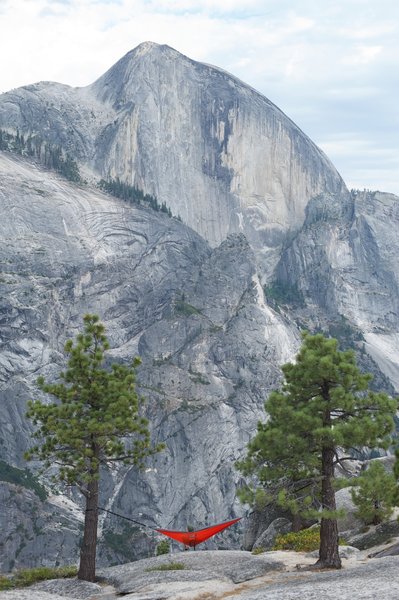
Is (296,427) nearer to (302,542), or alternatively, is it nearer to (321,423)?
(321,423)

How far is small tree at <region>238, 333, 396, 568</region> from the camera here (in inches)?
1324

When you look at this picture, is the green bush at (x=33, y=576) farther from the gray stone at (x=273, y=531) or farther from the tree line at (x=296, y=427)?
the gray stone at (x=273, y=531)

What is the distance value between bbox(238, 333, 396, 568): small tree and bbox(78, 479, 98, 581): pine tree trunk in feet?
33.9

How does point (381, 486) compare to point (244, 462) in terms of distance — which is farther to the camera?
point (244, 462)

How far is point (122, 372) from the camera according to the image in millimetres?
42062

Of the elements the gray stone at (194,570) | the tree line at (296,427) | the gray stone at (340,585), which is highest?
the tree line at (296,427)

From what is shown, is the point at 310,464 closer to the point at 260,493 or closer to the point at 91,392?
the point at 260,493

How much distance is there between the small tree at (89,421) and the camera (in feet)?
129

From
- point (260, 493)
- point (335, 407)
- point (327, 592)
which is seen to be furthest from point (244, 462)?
point (327, 592)

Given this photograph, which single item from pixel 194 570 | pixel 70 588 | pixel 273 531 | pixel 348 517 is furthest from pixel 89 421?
pixel 273 531

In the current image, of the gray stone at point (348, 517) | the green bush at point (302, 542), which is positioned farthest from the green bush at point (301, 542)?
the gray stone at point (348, 517)

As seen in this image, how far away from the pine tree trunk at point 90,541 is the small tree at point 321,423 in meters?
10.3

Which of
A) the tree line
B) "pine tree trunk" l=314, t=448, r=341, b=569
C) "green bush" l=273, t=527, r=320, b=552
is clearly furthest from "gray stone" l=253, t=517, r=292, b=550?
"pine tree trunk" l=314, t=448, r=341, b=569

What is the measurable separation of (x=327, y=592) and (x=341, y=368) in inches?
443
